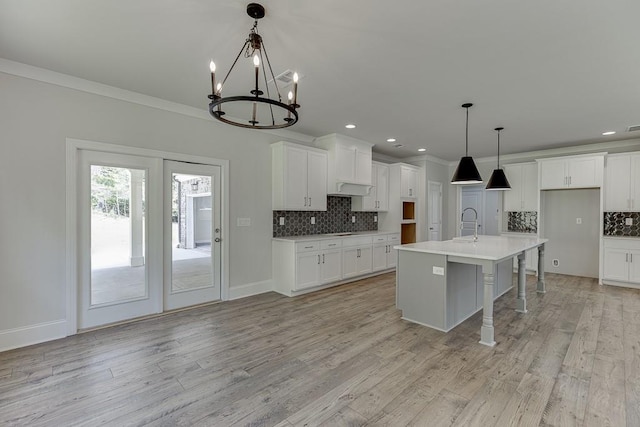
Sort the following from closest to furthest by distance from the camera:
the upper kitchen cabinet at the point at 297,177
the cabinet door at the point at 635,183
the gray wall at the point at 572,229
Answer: the upper kitchen cabinet at the point at 297,177, the cabinet door at the point at 635,183, the gray wall at the point at 572,229

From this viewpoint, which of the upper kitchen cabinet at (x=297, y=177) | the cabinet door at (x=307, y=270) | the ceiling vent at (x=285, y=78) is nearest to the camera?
the ceiling vent at (x=285, y=78)

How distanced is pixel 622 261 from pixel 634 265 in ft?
0.50

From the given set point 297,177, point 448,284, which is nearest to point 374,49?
point 448,284

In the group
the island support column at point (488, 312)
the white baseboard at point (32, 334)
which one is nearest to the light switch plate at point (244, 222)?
the white baseboard at point (32, 334)

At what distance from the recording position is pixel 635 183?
5285mm

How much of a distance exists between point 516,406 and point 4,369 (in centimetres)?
402

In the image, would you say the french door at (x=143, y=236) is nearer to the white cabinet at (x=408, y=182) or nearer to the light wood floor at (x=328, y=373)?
the light wood floor at (x=328, y=373)

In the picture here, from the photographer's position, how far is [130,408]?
2.07 meters

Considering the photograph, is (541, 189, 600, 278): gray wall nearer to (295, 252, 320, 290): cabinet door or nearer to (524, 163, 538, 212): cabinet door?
(524, 163, 538, 212): cabinet door

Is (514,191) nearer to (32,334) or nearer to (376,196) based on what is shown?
(376,196)

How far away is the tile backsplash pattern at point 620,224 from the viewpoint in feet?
18.1

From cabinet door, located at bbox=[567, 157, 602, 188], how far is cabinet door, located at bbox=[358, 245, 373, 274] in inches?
157

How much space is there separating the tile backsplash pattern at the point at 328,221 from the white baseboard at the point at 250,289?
2.68 feet

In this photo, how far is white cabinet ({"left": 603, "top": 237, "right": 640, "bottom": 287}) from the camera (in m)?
5.15
